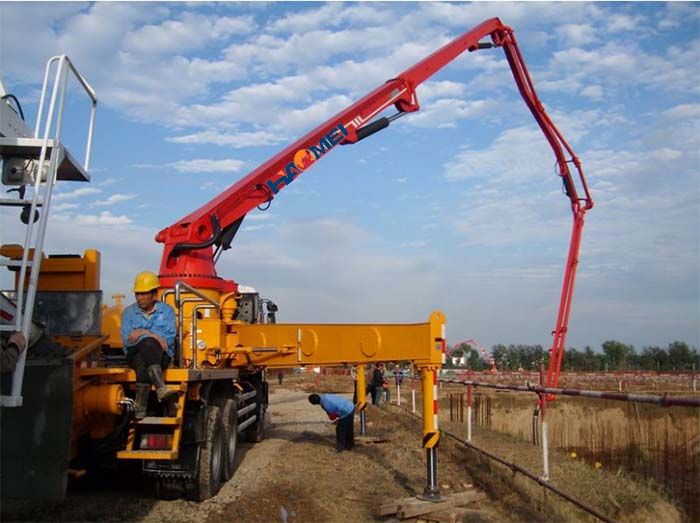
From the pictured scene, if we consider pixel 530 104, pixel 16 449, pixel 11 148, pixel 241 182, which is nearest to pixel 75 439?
pixel 16 449

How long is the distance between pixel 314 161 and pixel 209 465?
5.89 m

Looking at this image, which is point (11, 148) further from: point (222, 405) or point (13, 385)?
point (222, 405)

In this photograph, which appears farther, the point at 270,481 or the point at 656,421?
the point at 656,421

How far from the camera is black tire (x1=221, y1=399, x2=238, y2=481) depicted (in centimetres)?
920

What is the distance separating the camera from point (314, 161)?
1226cm

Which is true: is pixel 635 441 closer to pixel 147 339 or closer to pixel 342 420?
pixel 342 420

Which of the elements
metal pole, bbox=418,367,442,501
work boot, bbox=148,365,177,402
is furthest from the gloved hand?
metal pole, bbox=418,367,442,501

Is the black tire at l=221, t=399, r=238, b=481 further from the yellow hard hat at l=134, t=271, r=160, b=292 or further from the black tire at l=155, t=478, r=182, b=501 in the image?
the yellow hard hat at l=134, t=271, r=160, b=292

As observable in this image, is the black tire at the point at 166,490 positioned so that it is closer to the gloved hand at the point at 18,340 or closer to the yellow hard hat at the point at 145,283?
the yellow hard hat at the point at 145,283

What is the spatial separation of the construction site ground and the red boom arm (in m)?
2.96

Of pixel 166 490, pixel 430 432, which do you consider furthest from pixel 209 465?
pixel 430 432

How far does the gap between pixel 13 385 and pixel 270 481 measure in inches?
201

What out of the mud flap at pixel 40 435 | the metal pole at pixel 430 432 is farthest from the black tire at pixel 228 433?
the mud flap at pixel 40 435

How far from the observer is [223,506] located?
309 inches
